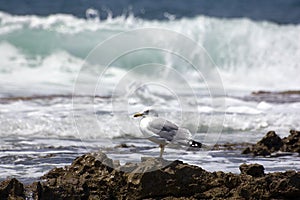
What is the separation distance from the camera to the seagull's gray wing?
5996mm

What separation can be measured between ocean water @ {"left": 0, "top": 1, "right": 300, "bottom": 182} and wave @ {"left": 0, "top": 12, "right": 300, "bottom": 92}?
0.11 ft

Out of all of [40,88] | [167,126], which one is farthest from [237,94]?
[167,126]

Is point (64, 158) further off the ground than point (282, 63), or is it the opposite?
point (282, 63)

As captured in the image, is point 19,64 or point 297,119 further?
point 19,64

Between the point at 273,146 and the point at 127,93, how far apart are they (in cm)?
626

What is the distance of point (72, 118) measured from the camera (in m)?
12.0

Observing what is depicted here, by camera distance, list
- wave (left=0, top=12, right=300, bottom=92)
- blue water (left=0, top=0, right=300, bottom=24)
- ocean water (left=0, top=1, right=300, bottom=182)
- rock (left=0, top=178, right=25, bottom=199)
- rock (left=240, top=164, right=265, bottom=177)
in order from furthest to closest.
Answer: blue water (left=0, top=0, right=300, bottom=24) < wave (left=0, top=12, right=300, bottom=92) < ocean water (left=0, top=1, right=300, bottom=182) < rock (left=240, top=164, right=265, bottom=177) < rock (left=0, top=178, right=25, bottom=199)

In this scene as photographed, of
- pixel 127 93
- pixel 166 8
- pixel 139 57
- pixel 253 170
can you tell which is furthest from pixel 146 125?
pixel 166 8

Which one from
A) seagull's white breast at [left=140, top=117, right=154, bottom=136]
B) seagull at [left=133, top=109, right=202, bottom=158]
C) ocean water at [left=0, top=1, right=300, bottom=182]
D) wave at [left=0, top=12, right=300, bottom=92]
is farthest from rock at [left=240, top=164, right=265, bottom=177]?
wave at [left=0, top=12, right=300, bottom=92]

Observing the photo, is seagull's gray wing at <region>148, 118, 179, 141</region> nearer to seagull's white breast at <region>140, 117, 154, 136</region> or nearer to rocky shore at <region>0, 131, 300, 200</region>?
seagull's white breast at <region>140, 117, 154, 136</region>

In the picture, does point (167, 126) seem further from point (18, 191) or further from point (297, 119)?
point (297, 119)

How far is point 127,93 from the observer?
1452 cm

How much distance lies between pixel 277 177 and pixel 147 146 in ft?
11.7

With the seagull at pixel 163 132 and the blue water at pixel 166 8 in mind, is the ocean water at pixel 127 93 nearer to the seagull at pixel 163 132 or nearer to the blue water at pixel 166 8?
the blue water at pixel 166 8
